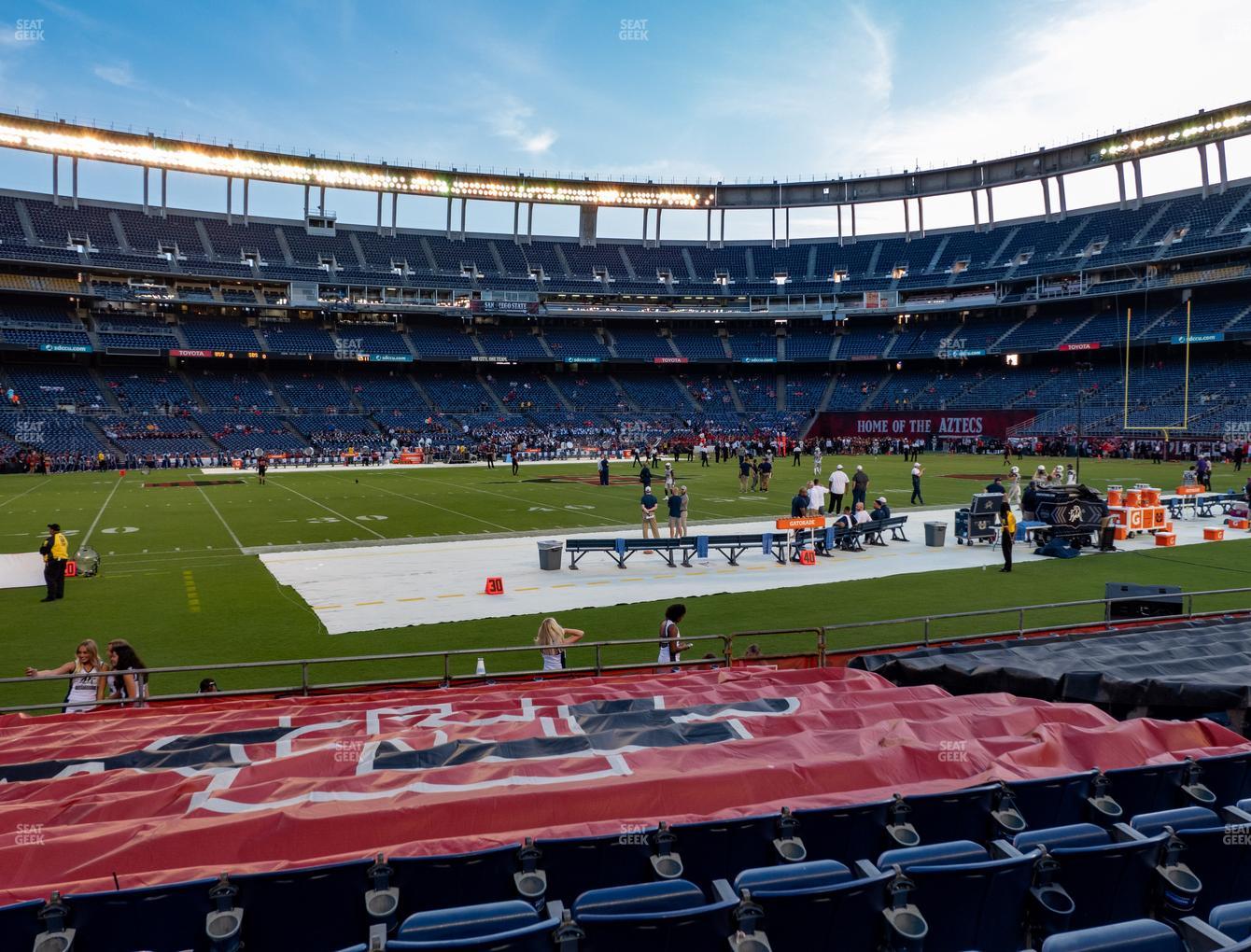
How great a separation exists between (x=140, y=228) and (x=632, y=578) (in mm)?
72110

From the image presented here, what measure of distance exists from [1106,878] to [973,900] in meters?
0.77

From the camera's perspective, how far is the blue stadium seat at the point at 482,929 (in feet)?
9.68

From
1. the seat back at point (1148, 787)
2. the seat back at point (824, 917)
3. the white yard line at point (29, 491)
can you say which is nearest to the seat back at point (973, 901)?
the seat back at point (824, 917)

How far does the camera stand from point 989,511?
22.5 metres

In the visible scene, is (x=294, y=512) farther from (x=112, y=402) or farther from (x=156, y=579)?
(x=112, y=402)

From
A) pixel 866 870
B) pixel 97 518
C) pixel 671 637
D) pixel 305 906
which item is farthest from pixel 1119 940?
pixel 97 518

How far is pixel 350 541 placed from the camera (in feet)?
77.4

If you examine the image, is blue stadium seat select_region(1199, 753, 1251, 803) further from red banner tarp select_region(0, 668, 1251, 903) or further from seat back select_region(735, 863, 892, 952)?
seat back select_region(735, 863, 892, 952)

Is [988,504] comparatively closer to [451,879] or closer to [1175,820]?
[1175,820]

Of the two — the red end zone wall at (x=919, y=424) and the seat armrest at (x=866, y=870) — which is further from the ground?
the red end zone wall at (x=919, y=424)

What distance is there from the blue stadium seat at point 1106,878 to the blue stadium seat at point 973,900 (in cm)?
17

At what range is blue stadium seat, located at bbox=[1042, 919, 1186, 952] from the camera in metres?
2.99

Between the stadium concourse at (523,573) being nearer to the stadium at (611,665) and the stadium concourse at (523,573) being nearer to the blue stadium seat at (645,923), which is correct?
the stadium at (611,665)

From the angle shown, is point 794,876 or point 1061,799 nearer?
point 794,876
